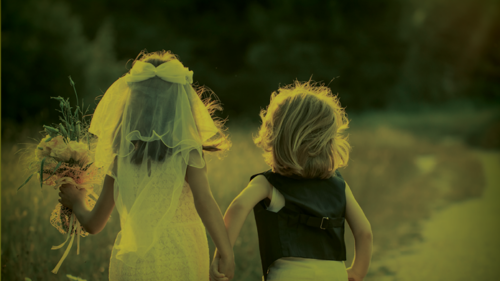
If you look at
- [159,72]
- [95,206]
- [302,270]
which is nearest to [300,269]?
[302,270]

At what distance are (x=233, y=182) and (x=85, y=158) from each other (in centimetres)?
405

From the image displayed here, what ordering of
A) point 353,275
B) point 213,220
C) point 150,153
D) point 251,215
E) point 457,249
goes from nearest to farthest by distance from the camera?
1. point 213,220
2. point 150,153
3. point 353,275
4. point 457,249
5. point 251,215

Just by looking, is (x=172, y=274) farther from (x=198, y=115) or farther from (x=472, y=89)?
(x=472, y=89)

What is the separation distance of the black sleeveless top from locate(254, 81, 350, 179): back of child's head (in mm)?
76

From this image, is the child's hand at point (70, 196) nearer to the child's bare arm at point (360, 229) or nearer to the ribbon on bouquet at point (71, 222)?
the ribbon on bouquet at point (71, 222)

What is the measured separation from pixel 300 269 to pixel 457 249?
428 cm

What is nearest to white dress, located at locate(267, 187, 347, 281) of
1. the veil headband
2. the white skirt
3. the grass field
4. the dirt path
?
the white skirt

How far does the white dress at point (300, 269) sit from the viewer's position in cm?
213

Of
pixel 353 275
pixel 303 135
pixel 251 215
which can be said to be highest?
pixel 251 215

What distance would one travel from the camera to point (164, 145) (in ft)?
7.23

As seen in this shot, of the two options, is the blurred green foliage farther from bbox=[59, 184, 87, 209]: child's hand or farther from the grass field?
bbox=[59, 184, 87, 209]: child's hand

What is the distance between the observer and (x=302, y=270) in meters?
2.14

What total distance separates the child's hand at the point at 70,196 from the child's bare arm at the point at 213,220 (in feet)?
2.44

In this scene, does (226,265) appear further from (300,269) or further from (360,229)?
(360,229)
